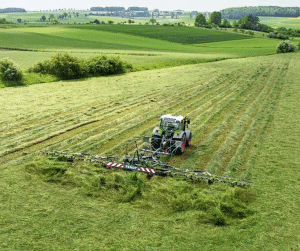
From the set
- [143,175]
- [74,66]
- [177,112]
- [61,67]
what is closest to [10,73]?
[61,67]

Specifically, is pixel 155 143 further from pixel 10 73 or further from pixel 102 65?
pixel 102 65

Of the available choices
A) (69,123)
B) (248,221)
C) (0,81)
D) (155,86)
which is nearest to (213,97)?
(155,86)

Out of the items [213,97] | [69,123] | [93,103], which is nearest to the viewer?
[69,123]

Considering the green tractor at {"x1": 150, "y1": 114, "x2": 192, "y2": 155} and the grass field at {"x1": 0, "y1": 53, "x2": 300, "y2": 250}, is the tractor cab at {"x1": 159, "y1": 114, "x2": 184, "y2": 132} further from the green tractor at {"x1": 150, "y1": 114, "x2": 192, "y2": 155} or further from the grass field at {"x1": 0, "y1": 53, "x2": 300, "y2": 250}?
the grass field at {"x1": 0, "y1": 53, "x2": 300, "y2": 250}

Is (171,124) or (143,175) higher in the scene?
(171,124)

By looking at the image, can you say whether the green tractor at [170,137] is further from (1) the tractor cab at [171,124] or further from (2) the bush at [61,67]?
(2) the bush at [61,67]

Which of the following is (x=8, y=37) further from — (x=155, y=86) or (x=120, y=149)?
(x=120, y=149)
